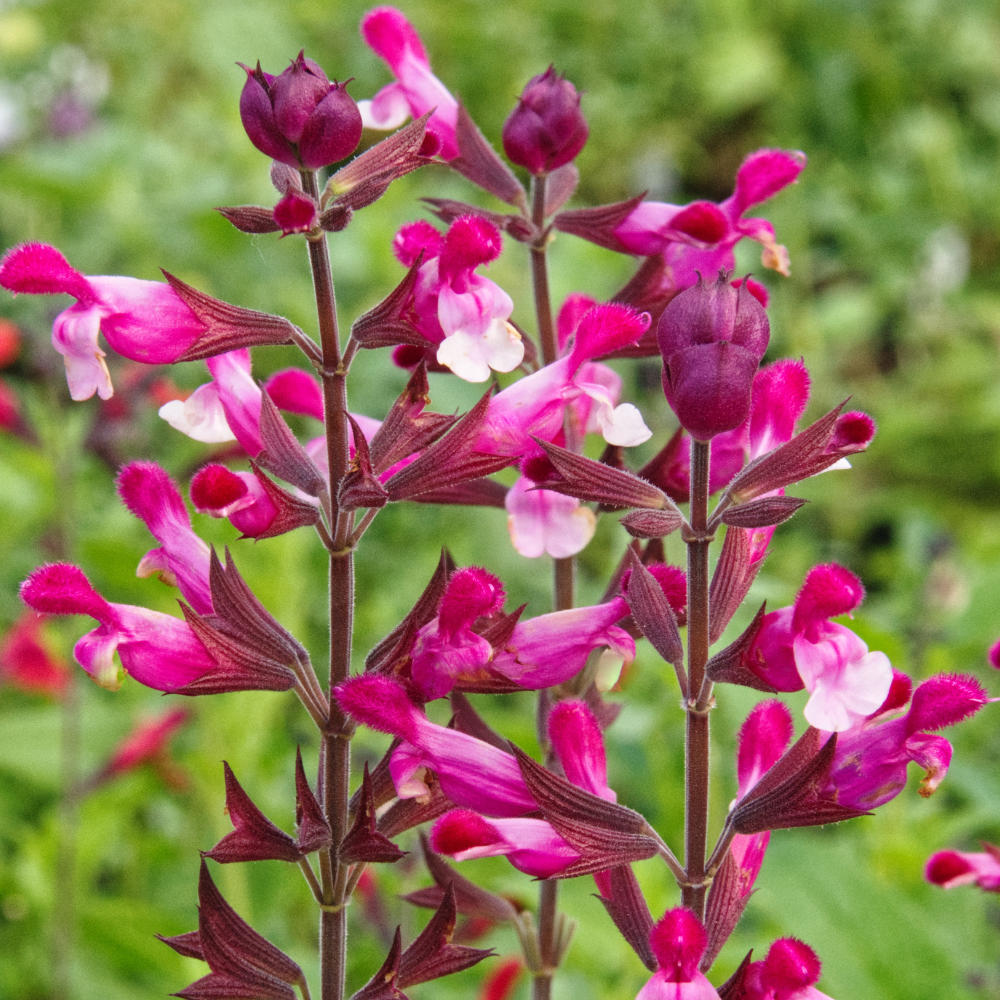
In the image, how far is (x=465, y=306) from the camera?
826 millimetres

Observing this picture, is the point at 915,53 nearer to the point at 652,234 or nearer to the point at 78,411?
the point at 78,411

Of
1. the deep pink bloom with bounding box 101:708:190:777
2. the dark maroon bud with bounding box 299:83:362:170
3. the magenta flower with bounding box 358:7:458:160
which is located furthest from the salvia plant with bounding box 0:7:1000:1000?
the deep pink bloom with bounding box 101:708:190:777

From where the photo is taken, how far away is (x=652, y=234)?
979mm

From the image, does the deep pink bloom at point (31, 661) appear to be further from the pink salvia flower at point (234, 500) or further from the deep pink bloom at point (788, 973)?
the deep pink bloom at point (788, 973)

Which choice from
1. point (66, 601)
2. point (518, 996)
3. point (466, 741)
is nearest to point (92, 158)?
point (518, 996)

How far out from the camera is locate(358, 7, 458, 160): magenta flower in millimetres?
1062

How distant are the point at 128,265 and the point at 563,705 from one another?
10.00 feet

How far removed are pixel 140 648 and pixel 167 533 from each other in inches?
4.0

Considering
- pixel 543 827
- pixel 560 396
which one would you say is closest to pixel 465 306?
pixel 560 396

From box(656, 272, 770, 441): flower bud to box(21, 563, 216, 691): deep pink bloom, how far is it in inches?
13.7

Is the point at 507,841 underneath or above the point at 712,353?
underneath

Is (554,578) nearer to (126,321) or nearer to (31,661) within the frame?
(126,321)

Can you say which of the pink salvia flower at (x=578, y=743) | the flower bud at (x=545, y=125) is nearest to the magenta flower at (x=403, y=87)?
the flower bud at (x=545, y=125)

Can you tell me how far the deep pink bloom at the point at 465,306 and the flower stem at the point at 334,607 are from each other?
6 cm
